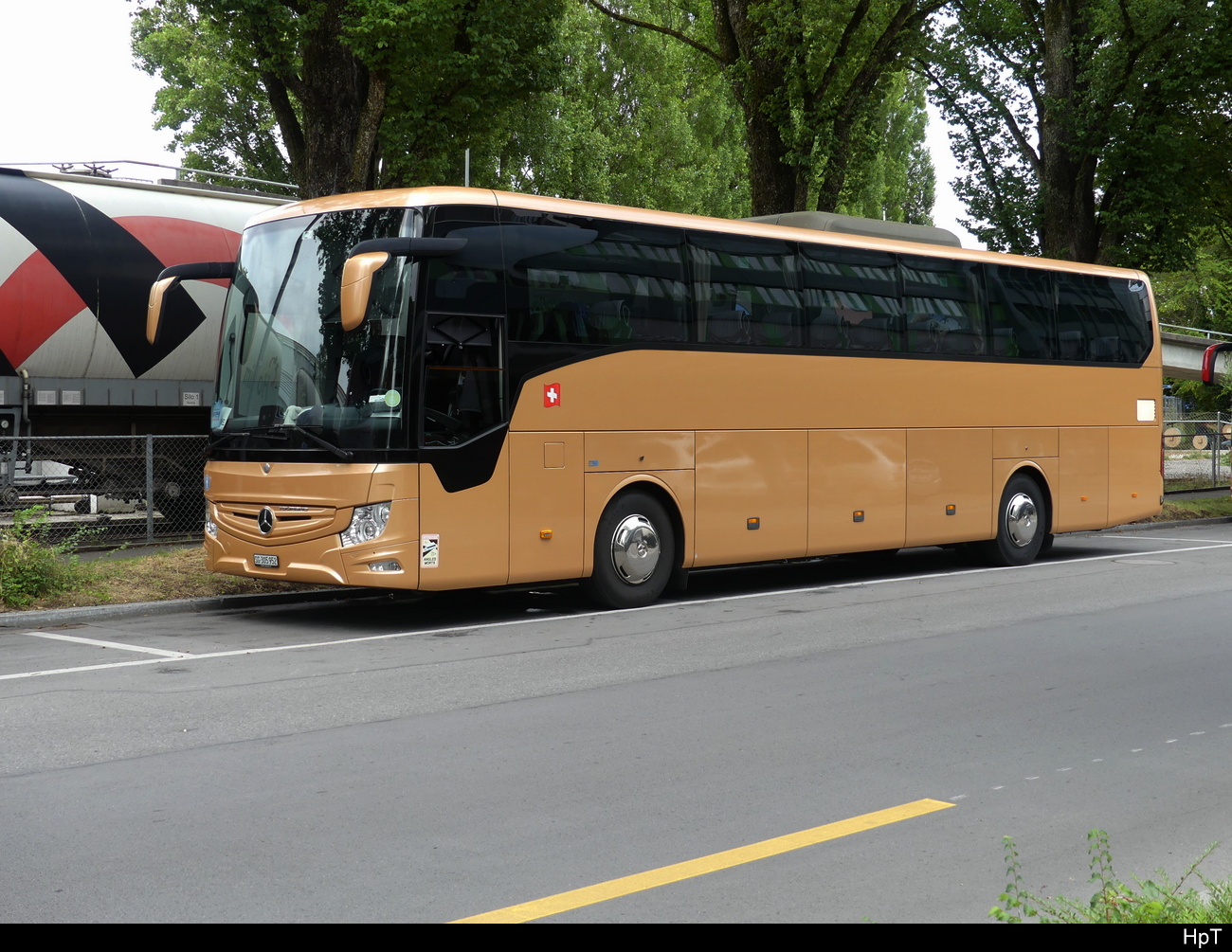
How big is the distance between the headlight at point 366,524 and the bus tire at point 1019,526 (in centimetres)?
890

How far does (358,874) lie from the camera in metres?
4.86

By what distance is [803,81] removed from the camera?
2139 centimetres

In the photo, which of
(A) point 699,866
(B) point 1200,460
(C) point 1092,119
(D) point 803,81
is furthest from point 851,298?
(B) point 1200,460

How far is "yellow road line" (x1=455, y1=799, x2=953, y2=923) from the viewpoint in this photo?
14.7 ft

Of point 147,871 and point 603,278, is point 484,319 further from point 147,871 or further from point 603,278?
point 147,871

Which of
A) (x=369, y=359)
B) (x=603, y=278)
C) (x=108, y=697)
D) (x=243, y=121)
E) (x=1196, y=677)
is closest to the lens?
(x=108, y=697)

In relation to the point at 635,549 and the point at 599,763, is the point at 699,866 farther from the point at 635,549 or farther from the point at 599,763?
the point at 635,549

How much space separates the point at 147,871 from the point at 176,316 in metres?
13.8

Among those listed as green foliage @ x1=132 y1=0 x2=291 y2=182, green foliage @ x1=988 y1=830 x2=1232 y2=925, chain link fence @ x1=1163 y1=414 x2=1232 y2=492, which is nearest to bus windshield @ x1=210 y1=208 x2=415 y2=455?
green foliage @ x1=988 y1=830 x2=1232 y2=925

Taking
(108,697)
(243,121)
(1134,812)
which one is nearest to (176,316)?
(108,697)

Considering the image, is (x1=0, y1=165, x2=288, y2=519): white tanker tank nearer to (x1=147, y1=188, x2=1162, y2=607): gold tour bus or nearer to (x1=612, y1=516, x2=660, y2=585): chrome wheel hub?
(x1=147, y1=188, x2=1162, y2=607): gold tour bus

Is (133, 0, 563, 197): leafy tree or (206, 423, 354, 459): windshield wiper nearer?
(206, 423, 354, 459): windshield wiper

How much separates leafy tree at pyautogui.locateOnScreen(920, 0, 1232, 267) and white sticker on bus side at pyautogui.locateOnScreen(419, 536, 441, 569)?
20.7 meters

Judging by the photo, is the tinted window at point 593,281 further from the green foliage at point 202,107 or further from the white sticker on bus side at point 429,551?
the green foliage at point 202,107
